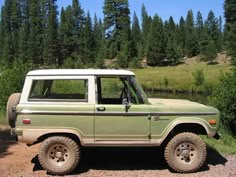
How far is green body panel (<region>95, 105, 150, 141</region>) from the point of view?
29.9ft

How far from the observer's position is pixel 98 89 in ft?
32.7

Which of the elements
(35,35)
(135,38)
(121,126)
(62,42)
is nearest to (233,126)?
(121,126)

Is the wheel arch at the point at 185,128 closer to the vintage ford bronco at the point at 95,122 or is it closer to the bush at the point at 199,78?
the vintage ford bronco at the point at 95,122

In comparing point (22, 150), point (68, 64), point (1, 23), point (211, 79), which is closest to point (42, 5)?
point (1, 23)

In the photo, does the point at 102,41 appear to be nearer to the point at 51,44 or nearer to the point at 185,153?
the point at 51,44

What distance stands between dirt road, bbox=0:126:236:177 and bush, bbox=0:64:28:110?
903cm

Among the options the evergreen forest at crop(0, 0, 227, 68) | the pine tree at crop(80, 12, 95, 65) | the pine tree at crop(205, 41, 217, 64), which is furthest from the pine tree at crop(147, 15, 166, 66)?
the pine tree at crop(80, 12, 95, 65)

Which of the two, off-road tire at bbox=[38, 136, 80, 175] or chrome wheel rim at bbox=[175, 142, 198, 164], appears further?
chrome wheel rim at bbox=[175, 142, 198, 164]

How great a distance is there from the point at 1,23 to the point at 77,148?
121066 millimetres

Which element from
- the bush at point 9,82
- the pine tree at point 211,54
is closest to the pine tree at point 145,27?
the pine tree at point 211,54

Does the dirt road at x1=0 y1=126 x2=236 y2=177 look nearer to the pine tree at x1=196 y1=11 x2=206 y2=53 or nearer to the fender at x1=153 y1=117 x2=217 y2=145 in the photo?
the fender at x1=153 y1=117 x2=217 y2=145

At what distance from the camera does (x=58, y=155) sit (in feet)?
30.3

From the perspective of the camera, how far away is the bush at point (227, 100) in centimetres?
1552

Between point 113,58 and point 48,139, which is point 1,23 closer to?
point 113,58
